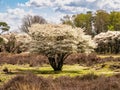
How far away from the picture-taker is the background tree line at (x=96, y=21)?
13350 centimetres

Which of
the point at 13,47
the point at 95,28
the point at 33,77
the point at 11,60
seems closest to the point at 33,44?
the point at 11,60

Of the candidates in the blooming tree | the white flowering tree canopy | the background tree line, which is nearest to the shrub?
the background tree line

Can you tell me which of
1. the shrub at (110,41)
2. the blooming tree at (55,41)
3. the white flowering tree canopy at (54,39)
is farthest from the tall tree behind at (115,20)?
the white flowering tree canopy at (54,39)

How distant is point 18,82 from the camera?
20.7 metres

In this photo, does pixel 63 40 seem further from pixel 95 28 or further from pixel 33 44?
pixel 95 28

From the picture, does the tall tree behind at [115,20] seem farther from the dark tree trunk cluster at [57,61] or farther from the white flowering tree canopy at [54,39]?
the white flowering tree canopy at [54,39]

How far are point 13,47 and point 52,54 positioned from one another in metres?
51.4

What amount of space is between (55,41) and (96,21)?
308 feet

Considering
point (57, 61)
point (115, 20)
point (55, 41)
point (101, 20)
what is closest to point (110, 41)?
point (115, 20)

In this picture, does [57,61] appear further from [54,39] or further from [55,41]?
[54,39]

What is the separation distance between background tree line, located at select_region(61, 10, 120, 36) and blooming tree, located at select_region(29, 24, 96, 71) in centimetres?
8421

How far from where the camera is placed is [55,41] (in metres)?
43.8

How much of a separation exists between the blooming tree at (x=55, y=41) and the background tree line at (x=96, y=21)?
8421cm

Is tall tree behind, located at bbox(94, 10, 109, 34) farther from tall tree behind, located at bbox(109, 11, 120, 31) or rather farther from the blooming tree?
the blooming tree
